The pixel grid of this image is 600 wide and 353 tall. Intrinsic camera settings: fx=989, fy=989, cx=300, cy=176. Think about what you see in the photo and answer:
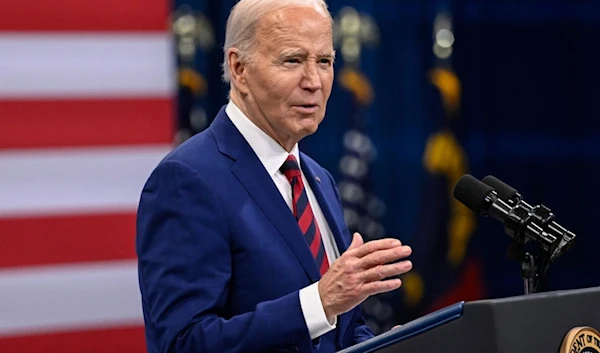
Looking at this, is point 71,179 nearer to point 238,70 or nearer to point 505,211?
point 238,70

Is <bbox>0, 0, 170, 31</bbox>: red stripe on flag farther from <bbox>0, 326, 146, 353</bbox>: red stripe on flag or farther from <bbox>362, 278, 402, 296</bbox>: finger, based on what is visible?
<bbox>362, 278, 402, 296</bbox>: finger

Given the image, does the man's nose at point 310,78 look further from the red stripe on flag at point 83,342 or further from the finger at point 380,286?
the red stripe on flag at point 83,342

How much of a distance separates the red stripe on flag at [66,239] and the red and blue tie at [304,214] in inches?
49.3

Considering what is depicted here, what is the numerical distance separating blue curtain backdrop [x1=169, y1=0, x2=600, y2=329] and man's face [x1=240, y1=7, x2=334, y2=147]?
1.95 m

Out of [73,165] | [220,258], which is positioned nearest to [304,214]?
[220,258]

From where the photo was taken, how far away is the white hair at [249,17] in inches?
65.4

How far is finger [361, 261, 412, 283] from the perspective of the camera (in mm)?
1321

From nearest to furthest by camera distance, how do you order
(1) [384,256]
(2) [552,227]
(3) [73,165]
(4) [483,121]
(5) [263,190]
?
(1) [384,256] → (2) [552,227] → (5) [263,190] → (3) [73,165] → (4) [483,121]

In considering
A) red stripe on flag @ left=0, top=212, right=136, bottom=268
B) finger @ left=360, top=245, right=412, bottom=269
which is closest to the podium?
finger @ left=360, top=245, right=412, bottom=269

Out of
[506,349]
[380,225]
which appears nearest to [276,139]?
[506,349]

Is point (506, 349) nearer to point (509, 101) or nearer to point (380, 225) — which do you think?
point (380, 225)

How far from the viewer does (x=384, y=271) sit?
1.33 m

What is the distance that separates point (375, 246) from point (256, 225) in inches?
12.8

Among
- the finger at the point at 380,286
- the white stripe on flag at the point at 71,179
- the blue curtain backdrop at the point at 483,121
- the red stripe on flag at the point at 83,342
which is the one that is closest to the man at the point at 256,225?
the finger at the point at 380,286
